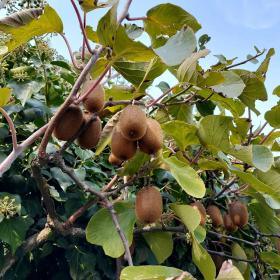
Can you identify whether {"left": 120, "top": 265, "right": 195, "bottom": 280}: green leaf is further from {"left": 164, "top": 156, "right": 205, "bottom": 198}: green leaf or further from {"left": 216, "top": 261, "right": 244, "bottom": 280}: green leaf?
{"left": 164, "top": 156, "right": 205, "bottom": 198}: green leaf

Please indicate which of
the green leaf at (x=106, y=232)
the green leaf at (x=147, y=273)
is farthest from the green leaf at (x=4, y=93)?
the green leaf at (x=147, y=273)

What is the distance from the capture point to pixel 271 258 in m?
1.40

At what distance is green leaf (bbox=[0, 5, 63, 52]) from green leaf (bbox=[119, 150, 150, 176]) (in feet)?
1.11

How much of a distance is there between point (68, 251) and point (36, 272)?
142 millimetres

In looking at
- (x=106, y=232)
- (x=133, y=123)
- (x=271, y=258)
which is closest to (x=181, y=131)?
(x=133, y=123)

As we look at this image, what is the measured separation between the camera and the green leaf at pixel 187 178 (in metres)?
0.95

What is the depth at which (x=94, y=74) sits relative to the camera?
1.06 metres

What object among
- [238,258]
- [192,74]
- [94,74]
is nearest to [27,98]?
[94,74]

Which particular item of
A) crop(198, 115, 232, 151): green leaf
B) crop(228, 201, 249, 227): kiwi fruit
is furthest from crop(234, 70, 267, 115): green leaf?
crop(228, 201, 249, 227): kiwi fruit

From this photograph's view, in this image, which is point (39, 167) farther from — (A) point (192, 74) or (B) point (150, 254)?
(B) point (150, 254)

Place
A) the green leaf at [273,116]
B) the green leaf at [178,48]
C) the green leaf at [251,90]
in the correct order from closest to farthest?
the green leaf at [178,48] → the green leaf at [251,90] → the green leaf at [273,116]

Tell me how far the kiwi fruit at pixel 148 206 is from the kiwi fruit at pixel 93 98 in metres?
0.24

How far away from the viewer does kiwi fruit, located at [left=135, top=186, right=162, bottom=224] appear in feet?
3.30

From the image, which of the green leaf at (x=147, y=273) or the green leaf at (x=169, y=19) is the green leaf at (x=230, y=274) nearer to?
the green leaf at (x=147, y=273)
